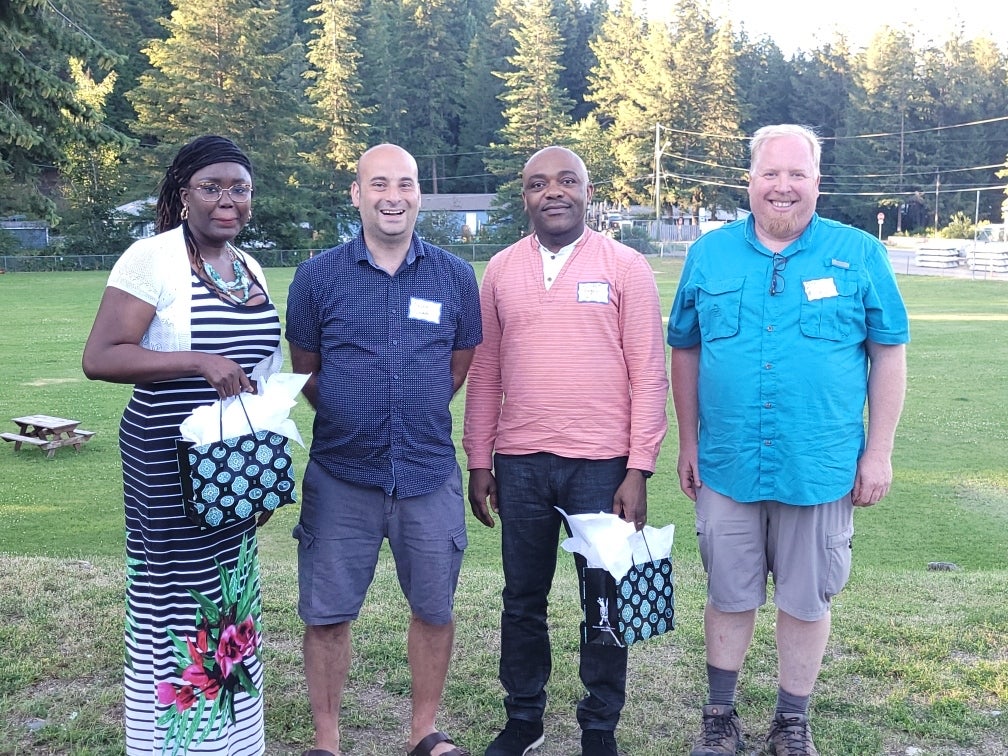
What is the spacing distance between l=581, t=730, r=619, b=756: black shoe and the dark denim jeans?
2 centimetres

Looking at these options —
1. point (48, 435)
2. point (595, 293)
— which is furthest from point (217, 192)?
point (48, 435)

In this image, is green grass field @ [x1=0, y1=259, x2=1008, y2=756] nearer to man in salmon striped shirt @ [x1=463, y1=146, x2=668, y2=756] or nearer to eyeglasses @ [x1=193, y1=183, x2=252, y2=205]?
man in salmon striped shirt @ [x1=463, y1=146, x2=668, y2=756]

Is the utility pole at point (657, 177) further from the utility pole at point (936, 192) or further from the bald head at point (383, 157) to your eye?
the bald head at point (383, 157)

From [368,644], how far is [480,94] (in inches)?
3061

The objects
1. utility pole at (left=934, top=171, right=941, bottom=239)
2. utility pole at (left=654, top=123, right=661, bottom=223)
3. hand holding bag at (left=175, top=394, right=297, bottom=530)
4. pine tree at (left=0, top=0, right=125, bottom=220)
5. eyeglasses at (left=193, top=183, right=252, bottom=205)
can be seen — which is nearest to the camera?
hand holding bag at (left=175, top=394, right=297, bottom=530)

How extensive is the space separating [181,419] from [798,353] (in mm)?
2020

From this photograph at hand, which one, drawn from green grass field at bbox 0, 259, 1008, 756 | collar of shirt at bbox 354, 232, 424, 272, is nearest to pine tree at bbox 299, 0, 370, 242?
green grass field at bbox 0, 259, 1008, 756

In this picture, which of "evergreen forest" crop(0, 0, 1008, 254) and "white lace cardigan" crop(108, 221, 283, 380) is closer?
"white lace cardigan" crop(108, 221, 283, 380)

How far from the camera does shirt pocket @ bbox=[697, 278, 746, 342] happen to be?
3488 millimetres

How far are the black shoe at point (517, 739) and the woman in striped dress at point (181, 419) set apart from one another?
0.86 meters

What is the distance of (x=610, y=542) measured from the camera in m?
3.46

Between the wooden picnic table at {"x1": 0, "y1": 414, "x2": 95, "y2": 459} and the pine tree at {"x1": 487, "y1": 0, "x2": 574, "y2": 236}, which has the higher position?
the pine tree at {"x1": 487, "y1": 0, "x2": 574, "y2": 236}

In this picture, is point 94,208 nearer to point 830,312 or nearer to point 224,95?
point 224,95

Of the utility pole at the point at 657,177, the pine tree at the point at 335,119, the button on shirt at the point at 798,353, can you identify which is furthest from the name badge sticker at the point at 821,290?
the utility pole at the point at 657,177
